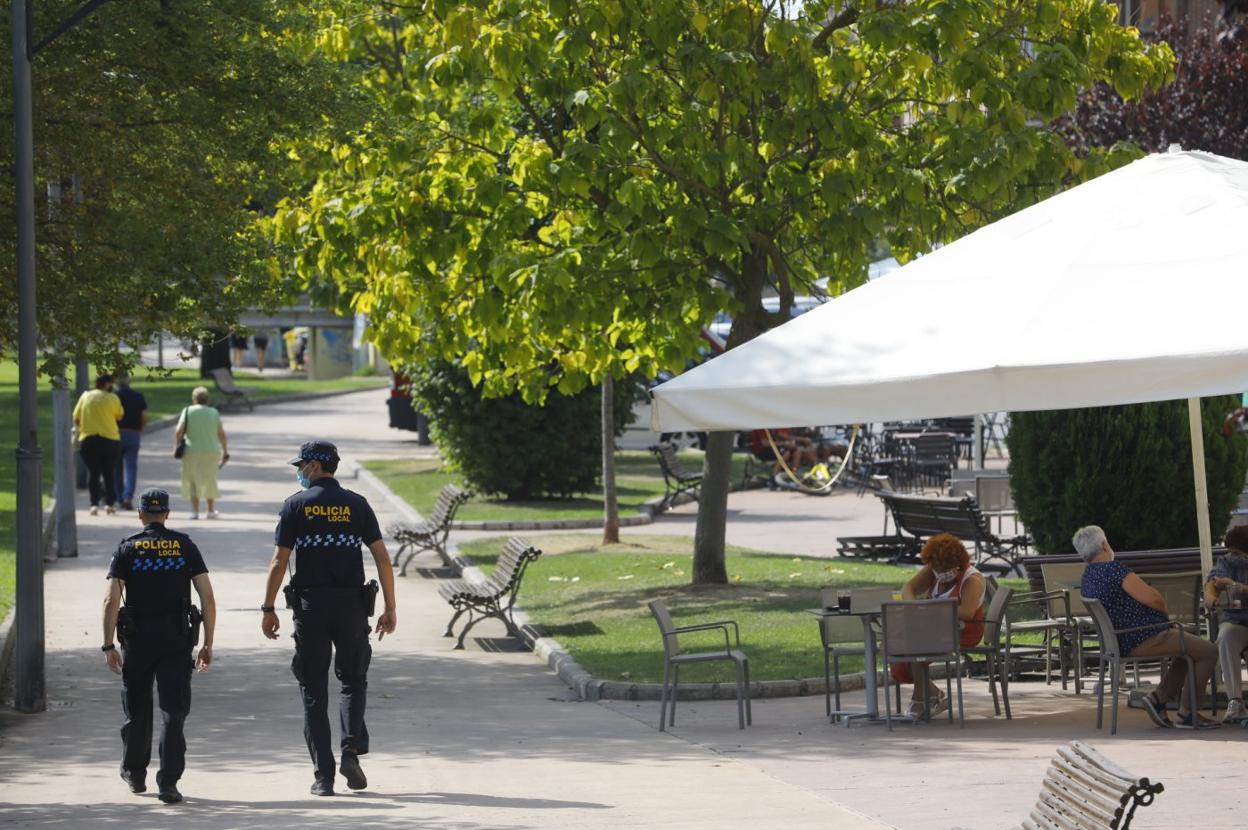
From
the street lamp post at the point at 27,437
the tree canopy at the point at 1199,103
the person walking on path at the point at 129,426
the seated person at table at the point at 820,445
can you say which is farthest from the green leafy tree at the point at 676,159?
the seated person at table at the point at 820,445

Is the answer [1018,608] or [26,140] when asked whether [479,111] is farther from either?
[1018,608]

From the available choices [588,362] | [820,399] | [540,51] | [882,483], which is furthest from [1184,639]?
[882,483]

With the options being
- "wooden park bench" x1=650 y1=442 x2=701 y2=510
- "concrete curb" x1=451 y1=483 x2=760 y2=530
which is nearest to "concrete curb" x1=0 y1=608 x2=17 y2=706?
"concrete curb" x1=451 y1=483 x2=760 y2=530

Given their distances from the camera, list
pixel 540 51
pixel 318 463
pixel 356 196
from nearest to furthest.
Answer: pixel 318 463
pixel 540 51
pixel 356 196

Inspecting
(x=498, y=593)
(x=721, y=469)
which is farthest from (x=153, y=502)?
(x=721, y=469)

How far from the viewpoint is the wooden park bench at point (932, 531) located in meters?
18.8

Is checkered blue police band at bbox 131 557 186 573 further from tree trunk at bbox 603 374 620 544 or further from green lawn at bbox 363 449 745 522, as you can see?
green lawn at bbox 363 449 745 522

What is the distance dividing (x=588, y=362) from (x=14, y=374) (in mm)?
51422

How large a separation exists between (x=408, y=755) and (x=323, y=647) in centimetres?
152

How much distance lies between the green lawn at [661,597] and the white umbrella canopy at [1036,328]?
4.28 metres

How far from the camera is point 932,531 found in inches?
769

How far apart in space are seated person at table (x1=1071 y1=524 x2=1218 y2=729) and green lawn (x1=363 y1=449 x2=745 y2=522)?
14870 mm

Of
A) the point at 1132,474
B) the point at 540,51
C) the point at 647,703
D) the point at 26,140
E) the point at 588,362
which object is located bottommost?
the point at 647,703

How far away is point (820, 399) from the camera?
855 centimetres
